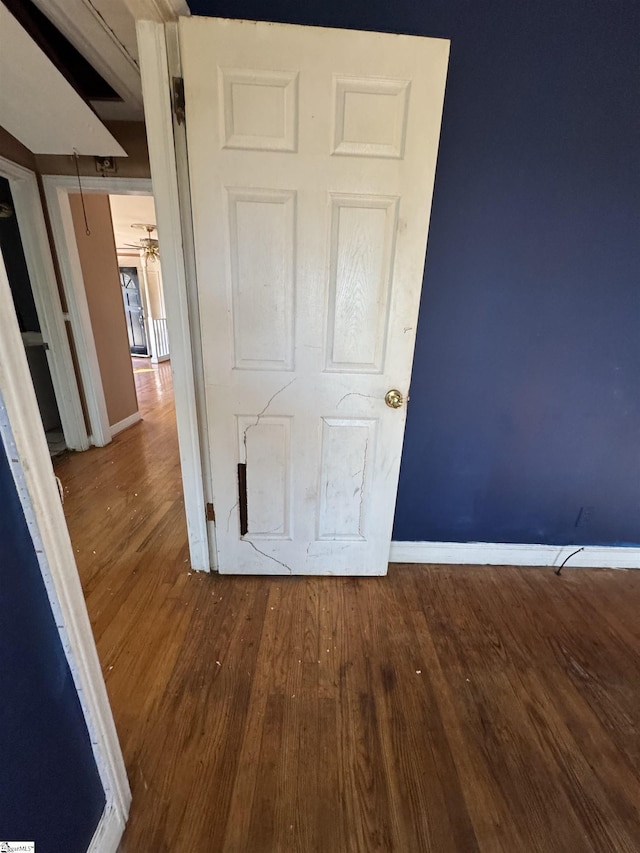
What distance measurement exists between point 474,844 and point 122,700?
3.65 ft

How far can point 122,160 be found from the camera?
2.53 meters

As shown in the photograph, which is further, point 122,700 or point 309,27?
point 122,700

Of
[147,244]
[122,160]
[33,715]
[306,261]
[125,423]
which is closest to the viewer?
[33,715]

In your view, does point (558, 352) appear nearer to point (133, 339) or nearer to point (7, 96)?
point (7, 96)

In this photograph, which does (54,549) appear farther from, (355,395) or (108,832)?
(355,395)

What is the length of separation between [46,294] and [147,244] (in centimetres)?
501

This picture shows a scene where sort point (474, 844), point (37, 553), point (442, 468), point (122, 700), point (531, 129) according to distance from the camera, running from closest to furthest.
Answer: point (37, 553) → point (474, 844) → point (122, 700) → point (531, 129) → point (442, 468)

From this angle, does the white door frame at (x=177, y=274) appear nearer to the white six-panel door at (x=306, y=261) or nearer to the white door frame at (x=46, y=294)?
the white six-panel door at (x=306, y=261)

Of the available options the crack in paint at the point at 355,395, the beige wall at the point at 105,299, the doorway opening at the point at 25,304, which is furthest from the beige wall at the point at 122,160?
the crack in paint at the point at 355,395

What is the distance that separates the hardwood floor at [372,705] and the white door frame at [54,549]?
0.67 feet

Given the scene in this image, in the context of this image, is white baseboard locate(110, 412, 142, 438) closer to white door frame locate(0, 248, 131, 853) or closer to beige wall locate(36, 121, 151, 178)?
beige wall locate(36, 121, 151, 178)

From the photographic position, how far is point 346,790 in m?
1.02

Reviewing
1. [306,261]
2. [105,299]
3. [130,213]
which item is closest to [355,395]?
[306,261]

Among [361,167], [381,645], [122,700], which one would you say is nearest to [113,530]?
[122,700]
